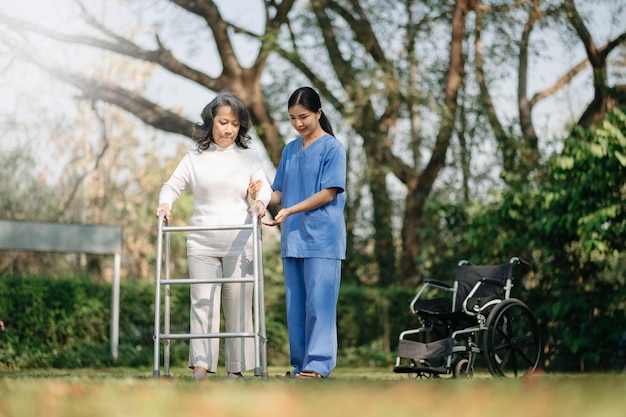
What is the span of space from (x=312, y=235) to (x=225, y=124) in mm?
717

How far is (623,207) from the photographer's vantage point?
7.91m

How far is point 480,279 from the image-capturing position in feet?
20.6

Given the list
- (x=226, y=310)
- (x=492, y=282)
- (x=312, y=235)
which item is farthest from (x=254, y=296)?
(x=492, y=282)

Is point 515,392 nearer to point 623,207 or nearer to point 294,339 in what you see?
point 294,339

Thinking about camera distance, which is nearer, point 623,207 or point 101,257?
point 623,207

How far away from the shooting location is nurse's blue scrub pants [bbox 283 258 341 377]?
4.70 meters

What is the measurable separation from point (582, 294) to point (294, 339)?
4666mm

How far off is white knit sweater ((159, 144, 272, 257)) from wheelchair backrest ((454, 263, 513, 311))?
200 centimetres

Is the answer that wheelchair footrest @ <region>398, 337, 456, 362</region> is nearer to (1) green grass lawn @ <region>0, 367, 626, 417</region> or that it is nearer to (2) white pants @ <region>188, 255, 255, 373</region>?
(2) white pants @ <region>188, 255, 255, 373</region>

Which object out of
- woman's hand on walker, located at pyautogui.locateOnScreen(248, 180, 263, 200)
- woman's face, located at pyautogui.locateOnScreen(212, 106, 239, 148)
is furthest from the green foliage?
woman's face, located at pyautogui.locateOnScreen(212, 106, 239, 148)

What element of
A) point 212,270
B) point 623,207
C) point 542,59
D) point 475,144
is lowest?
point 212,270

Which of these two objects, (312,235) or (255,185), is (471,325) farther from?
(255,185)

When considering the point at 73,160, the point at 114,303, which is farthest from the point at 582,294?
the point at 73,160

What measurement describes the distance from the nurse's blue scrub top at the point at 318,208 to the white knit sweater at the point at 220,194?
168mm
